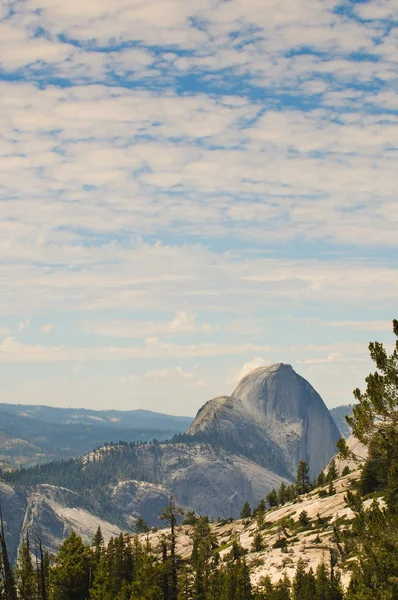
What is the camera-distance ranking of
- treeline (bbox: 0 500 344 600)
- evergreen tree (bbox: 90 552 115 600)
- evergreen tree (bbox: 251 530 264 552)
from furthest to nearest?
Answer: evergreen tree (bbox: 251 530 264 552)
treeline (bbox: 0 500 344 600)
evergreen tree (bbox: 90 552 115 600)

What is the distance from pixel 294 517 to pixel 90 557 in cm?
6621

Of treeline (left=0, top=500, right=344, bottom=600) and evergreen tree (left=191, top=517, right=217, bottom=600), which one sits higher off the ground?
treeline (left=0, top=500, right=344, bottom=600)

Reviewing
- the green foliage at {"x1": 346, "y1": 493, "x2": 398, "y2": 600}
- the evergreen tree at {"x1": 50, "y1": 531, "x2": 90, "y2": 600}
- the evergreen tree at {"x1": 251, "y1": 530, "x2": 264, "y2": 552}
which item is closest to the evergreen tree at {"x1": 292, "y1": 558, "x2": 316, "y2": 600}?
the evergreen tree at {"x1": 50, "y1": 531, "x2": 90, "y2": 600}

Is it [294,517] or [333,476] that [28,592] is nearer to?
[294,517]

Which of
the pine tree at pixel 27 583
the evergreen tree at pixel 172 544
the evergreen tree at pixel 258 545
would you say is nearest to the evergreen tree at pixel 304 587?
the evergreen tree at pixel 172 544

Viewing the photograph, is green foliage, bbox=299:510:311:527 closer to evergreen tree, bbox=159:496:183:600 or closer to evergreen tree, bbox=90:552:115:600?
evergreen tree, bbox=159:496:183:600

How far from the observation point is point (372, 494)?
106 meters

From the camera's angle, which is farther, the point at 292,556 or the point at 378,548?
the point at 292,556

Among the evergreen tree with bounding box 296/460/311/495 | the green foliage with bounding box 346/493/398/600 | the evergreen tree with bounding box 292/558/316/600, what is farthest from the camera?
the evergreen tree with bounding box 296/460/311/495

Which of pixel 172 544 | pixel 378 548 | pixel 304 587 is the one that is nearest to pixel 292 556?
pixel 304 587

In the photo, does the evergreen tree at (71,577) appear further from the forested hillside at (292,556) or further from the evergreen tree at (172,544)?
the evergreen tree at (172,544)

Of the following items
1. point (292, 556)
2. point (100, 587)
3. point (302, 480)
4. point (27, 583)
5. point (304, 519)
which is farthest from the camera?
point (302, 480)

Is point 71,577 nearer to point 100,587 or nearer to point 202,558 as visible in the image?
point 100,587

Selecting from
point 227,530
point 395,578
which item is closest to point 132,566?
point 395,578
